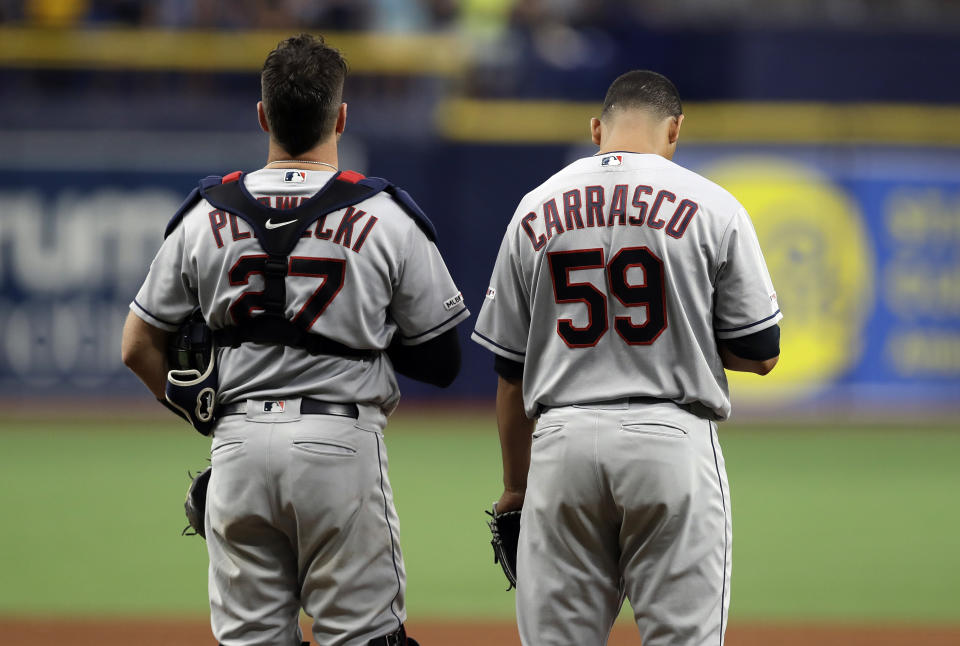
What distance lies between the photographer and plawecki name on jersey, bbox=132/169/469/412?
3.29 meters

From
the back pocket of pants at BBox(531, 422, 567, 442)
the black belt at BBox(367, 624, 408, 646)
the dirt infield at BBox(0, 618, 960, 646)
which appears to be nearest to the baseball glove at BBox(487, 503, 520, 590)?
the back pocket of pants at BBox(531, 422, 567, 442)

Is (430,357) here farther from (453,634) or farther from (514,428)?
(453,634)

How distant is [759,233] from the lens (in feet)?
46.0

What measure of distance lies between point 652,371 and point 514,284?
46cm

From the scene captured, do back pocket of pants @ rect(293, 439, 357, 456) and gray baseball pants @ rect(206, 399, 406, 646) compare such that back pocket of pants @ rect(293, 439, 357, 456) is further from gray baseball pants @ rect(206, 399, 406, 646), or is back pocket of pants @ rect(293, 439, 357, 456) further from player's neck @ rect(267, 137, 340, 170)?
player's neck @ rect(267, 137, 340, 170)

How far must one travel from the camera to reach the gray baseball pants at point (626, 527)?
10.6 feet

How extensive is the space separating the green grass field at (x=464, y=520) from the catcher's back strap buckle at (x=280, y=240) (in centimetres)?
347

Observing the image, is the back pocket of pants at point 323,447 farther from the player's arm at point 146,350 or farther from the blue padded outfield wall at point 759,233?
the blue padded outfield wall at point 759,233

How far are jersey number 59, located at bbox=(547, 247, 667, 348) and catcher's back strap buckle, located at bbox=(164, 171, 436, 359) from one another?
431 mm

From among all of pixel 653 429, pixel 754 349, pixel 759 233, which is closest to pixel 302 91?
pixel 653 429

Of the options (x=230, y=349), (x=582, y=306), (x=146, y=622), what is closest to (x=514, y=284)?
(x=582, y=306)

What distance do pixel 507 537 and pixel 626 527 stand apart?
0.49 m

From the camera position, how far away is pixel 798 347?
1395 centimetres

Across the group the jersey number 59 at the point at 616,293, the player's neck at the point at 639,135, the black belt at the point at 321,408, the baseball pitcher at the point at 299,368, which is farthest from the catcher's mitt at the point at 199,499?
the player's neck at the point at 639,135
